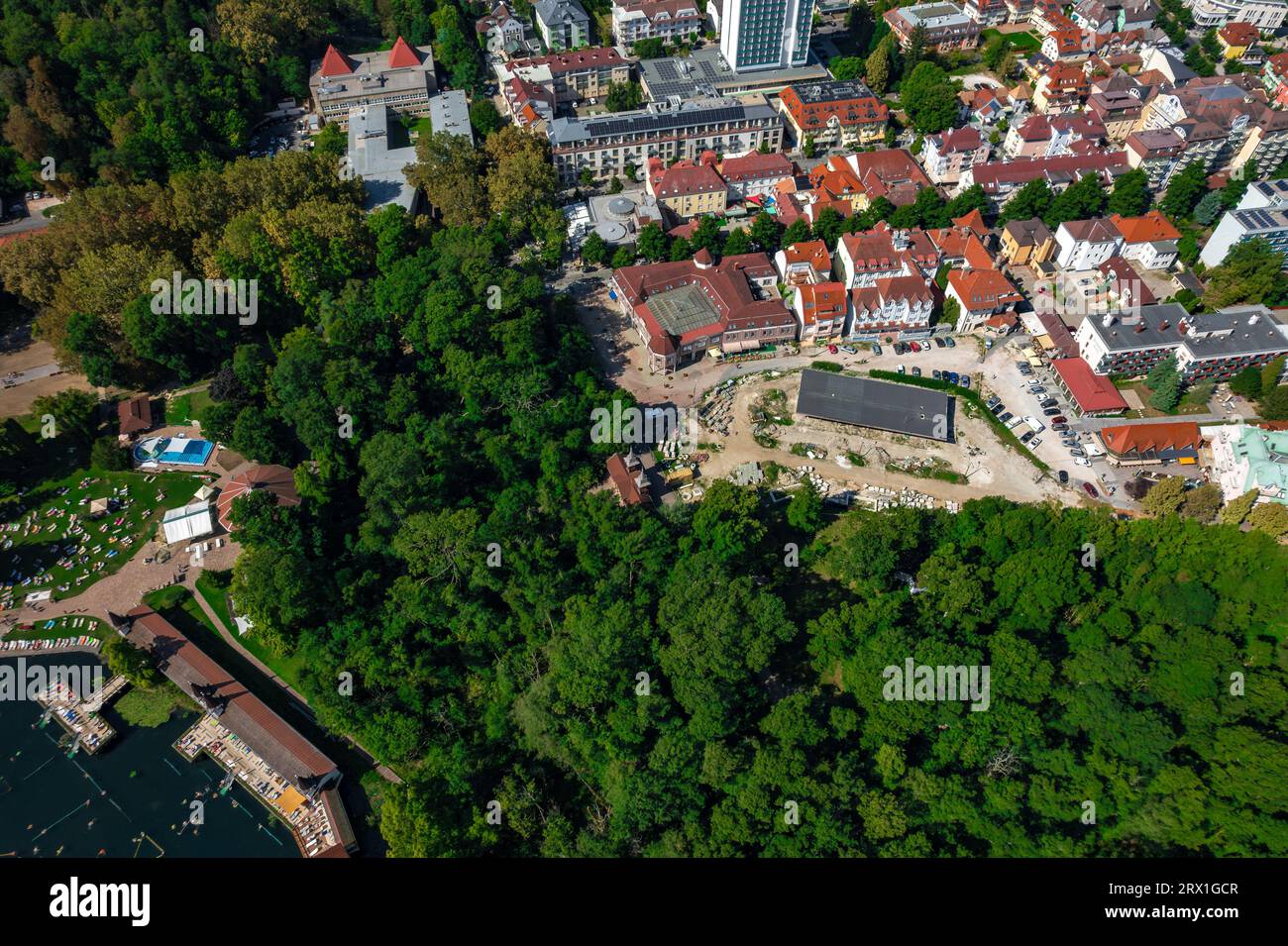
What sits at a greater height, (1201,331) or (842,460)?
(1201,331)

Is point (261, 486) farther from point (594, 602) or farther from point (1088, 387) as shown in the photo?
point (1088, 387)

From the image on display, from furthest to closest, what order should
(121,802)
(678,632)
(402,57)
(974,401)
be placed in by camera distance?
(402,57) → (974,401) → (121,802) → (678,632)

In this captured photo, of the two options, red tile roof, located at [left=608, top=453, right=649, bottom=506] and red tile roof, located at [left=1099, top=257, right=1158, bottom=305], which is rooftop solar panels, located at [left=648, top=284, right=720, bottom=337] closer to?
red tile roof, located at [left=608, top=453, right=649, bottom=506]

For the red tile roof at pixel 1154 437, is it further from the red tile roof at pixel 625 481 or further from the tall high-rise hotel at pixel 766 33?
the tall high-rise hotel at pixel 766 33

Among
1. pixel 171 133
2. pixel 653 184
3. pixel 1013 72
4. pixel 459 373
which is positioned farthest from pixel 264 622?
pixel 1013 72

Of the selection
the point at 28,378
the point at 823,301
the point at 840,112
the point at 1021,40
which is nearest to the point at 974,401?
the point at 823,301

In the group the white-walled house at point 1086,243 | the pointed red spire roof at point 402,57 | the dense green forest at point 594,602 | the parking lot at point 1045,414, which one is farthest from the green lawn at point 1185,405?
the pointed red spire roof at point 402,57
